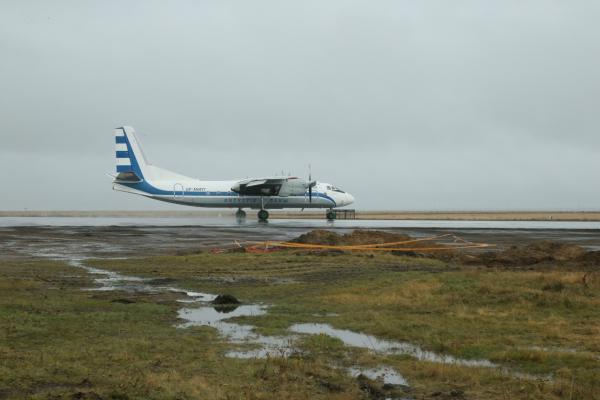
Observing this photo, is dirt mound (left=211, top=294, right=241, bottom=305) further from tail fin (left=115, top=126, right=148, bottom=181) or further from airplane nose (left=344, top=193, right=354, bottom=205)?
airplane nose (left=344, top=193, right=354, bottom=205)

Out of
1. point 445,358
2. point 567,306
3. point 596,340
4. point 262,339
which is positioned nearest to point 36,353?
point 262,339

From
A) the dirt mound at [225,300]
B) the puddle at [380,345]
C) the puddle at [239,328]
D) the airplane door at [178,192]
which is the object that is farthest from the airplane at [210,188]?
the puddle at [380,345]

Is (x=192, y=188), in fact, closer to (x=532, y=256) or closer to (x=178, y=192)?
(x=178, y=192)

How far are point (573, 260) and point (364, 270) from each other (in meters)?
8.89

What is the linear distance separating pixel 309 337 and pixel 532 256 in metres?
16.4

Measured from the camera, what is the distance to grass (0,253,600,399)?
740 cm

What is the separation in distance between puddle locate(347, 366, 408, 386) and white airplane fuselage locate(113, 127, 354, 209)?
52.6 meters

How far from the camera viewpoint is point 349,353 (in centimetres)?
924

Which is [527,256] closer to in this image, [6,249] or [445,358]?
[445,358]

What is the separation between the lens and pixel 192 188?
62.5 metres

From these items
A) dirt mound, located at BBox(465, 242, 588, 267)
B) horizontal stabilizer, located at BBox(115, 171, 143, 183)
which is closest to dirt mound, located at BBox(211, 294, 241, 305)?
dirt mound, located at BBox(465, 242, 588, 267)

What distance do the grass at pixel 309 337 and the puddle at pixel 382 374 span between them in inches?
7.3

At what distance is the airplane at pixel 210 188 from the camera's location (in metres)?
61.3

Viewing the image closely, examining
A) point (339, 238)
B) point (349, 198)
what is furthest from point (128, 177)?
point (339, 238)
